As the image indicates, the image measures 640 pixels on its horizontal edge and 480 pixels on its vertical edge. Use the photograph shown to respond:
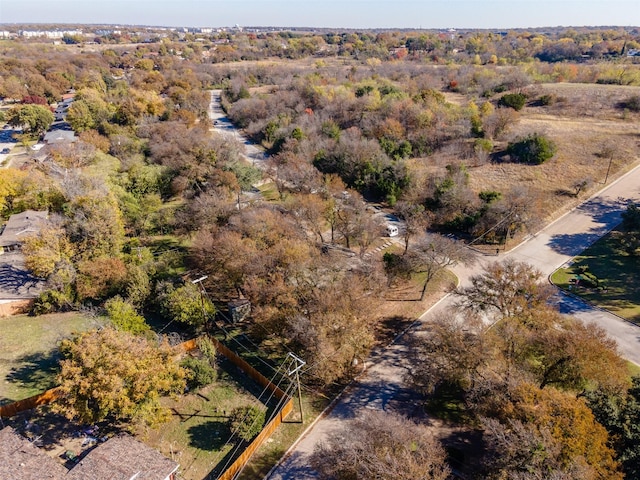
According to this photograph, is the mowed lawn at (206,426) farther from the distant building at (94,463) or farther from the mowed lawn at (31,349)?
the mowed lawn at (31,349)

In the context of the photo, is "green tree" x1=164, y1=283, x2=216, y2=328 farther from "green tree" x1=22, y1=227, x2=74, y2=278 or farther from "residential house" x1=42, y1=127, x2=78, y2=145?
"residential house" x1=42, y1=127, x2=78, y2=145

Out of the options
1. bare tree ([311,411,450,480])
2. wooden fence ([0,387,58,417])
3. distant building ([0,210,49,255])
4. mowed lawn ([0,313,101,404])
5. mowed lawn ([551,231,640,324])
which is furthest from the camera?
distant building ([0,210,49,255])

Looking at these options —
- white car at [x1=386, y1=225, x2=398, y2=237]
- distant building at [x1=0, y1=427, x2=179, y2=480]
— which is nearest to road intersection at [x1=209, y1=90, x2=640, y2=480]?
distant building at [x1=0, y1=427, x2=179, y2=480]

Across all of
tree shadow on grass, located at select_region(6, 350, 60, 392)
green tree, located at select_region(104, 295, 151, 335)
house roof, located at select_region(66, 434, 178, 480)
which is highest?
green tree, located at select_region(104, 295, 151, 335)

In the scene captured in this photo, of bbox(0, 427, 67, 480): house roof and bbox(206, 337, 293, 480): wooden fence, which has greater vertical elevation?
bbox(0, 427, 67, 480): house roof

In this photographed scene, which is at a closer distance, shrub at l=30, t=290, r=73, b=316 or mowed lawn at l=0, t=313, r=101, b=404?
mowed lawn at l=0, t=313, r=101, b=404

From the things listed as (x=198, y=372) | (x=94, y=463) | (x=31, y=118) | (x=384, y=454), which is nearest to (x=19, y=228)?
(x=198, y=372)

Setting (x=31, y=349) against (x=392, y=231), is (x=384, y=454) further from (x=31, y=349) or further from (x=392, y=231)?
(x=392, y=231)
